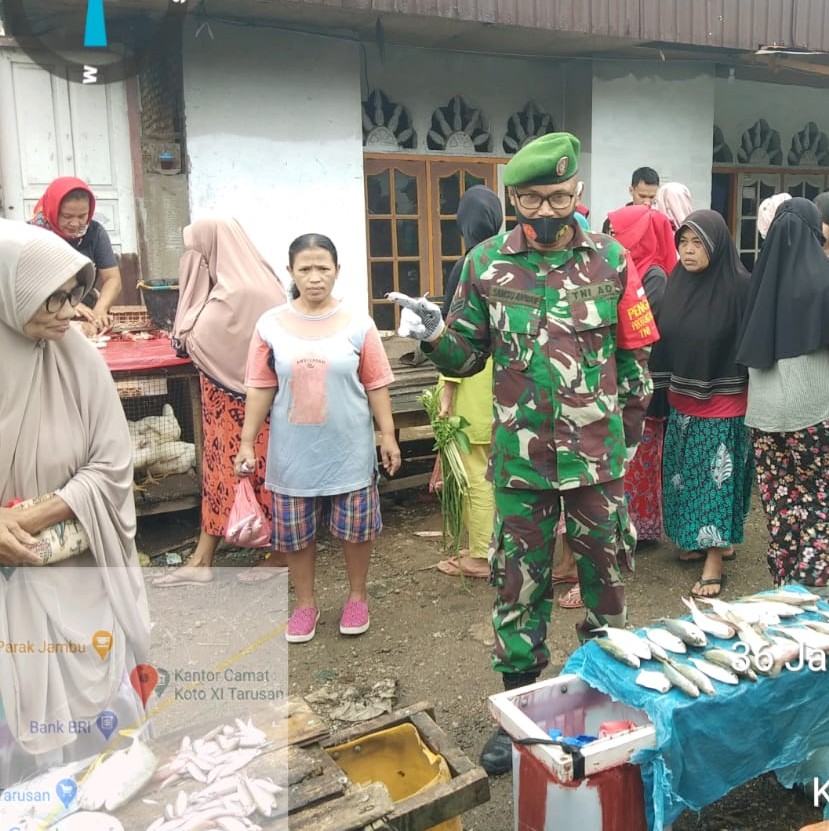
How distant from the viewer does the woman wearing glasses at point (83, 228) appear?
4812 millimetres

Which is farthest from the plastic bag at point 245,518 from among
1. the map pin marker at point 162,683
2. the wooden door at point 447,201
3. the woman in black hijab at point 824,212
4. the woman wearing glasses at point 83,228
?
the wooden door at point 447,201

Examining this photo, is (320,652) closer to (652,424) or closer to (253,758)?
(253,758)

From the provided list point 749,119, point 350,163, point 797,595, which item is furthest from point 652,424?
point 749,119

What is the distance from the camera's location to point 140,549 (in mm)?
5262

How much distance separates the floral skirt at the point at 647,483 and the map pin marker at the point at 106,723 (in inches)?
122

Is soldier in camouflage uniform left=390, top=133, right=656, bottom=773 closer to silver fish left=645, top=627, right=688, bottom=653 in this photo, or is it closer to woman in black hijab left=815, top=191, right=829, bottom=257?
silver fish left=645, top=627, right=688, bottom=653

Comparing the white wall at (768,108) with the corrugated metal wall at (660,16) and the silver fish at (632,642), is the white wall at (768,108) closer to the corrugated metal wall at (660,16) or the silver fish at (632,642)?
the corrugated metal wall at (660,16)

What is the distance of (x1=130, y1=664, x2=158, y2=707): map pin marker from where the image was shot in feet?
8.21

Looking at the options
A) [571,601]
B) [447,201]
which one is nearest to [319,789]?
[571,601]

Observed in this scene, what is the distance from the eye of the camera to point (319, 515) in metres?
4.01

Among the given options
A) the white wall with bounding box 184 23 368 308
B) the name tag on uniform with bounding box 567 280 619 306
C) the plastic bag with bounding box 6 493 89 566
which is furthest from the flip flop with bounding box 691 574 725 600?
the white wall with bounding box 184 23 368 308

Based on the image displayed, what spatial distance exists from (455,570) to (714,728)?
2531mm

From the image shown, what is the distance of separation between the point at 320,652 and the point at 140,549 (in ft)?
6.17

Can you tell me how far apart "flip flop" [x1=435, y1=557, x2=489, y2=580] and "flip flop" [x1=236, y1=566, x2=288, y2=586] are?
91cm
